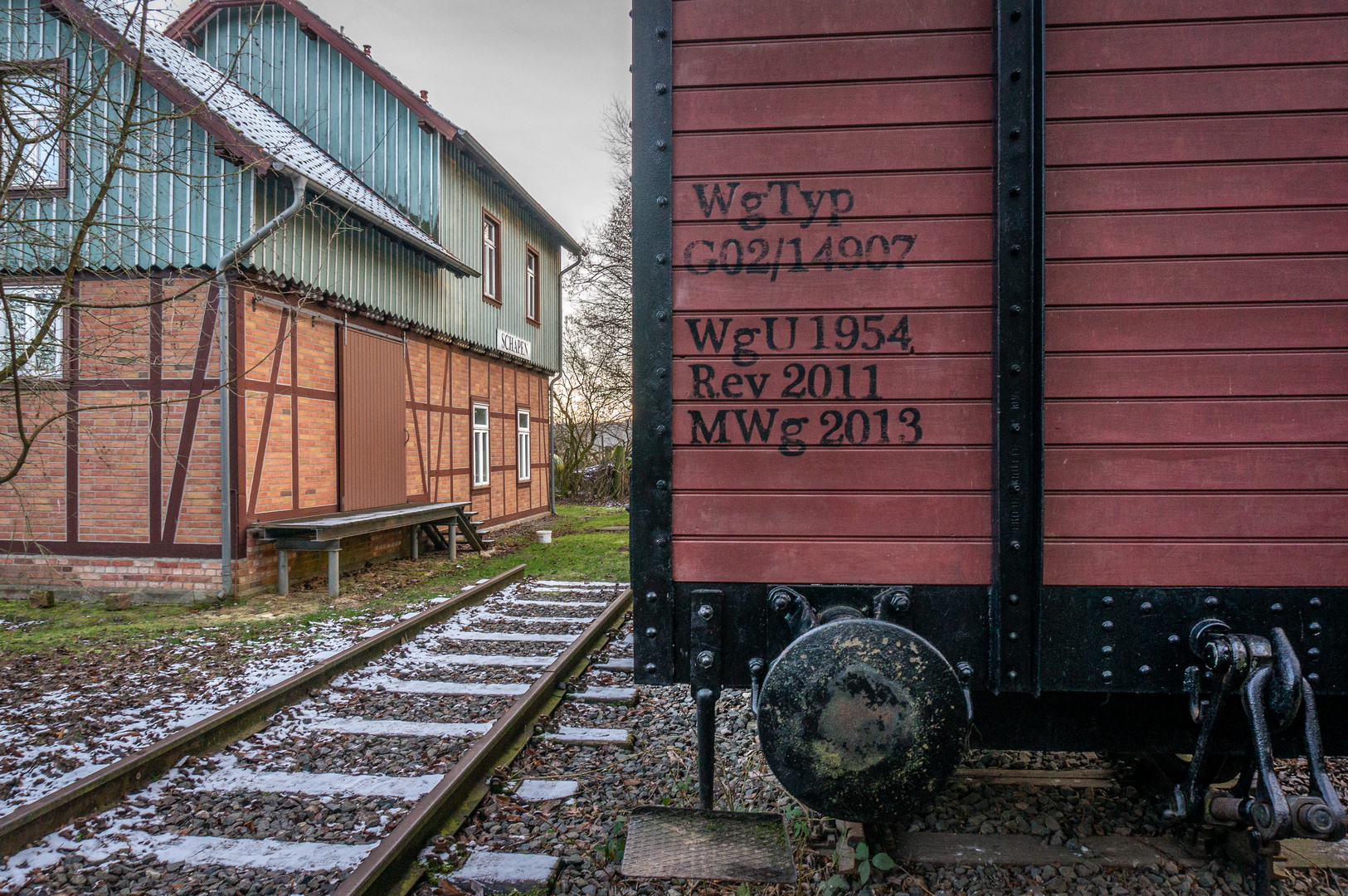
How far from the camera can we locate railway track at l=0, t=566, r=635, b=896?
278 centimetres

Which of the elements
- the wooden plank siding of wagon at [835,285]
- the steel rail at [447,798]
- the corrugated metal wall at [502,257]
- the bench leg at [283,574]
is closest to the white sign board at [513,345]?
the corrugated metal wall at [502,257]

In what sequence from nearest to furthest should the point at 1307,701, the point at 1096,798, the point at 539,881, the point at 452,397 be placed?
the point at 1307,701
the point at 539,881
the point at 1096,798
the point at 452,397

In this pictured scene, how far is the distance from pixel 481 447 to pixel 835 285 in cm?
1258

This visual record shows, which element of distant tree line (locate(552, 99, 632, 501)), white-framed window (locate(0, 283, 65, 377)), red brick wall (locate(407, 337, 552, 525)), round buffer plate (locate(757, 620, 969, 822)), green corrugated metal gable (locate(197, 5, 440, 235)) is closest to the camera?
round buffer plate (locate(757, 620, 969, 822))

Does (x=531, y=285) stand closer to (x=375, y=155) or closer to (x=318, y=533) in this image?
(x=375, y=155)

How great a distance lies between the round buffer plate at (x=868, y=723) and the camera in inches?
66.6

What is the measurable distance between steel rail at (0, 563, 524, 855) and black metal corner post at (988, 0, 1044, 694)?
387cm

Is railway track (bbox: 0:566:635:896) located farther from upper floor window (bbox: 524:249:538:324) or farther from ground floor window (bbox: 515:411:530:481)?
upper floor window (bbox: 524:249:538:324)

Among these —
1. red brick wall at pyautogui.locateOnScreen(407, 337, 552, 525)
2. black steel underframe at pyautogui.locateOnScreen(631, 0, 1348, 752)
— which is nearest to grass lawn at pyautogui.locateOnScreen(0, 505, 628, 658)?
red brick wall at pyautogui.locateOnScreen(407, 337, 552, 525)

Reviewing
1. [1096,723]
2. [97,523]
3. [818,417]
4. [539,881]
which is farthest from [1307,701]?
[97,523]

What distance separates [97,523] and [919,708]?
9428 millimetres

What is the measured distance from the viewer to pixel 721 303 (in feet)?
7.13

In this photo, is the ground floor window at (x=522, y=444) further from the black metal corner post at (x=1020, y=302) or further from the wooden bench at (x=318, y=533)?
the black metal corner post at (x=1020, y=302)

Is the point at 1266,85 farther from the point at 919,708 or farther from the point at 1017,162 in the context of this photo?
the point at 919,708
